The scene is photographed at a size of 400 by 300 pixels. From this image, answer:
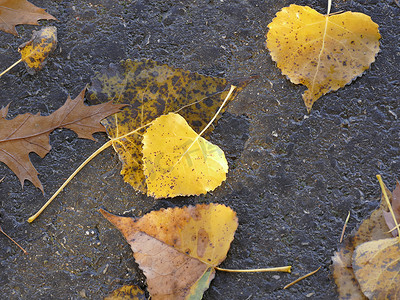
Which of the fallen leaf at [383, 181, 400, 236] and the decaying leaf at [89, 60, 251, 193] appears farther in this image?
the decaying leaf at [89, 60, 251, 193]

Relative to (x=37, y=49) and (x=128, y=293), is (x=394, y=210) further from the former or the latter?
(x=37, y=49)

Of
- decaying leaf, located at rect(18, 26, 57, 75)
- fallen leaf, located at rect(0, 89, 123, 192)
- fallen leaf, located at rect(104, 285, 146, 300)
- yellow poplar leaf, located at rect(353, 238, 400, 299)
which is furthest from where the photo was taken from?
decaying leaf, located at rect(18, 26, 57, 75)

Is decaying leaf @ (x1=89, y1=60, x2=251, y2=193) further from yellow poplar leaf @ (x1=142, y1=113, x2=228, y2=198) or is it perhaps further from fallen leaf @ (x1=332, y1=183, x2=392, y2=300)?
fallen leaf @ (x1=332, y1=183, x2=392, y2=300)

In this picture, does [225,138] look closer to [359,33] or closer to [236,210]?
[236,210]

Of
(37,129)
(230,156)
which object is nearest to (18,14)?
(37,129)

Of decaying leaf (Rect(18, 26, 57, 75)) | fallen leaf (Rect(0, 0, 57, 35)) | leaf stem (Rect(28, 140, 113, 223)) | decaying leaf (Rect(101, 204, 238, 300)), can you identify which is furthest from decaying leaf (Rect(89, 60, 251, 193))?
fallen leaf (Rect(0, 0, 57, 35))

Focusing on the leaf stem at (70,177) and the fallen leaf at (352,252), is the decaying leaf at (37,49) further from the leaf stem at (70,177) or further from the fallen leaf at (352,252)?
the fallen leaf at (352,252)

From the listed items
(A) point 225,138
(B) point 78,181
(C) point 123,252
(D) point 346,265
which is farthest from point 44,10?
(D) point 346,265
